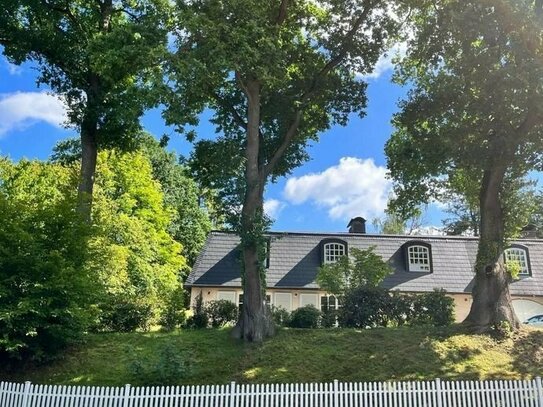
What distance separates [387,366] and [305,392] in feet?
13.0

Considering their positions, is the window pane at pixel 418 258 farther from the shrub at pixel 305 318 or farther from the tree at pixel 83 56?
the tree at pixel 83 56

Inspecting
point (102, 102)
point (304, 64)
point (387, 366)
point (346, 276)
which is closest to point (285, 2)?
point (304, 64)

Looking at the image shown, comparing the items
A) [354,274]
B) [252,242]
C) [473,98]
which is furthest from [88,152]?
[473,98]

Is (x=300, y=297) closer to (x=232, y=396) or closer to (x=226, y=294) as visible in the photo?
(x=226, y=294)

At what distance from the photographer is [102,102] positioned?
1789 centimetres

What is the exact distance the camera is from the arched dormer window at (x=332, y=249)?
30.1m

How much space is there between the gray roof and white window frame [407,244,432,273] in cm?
30

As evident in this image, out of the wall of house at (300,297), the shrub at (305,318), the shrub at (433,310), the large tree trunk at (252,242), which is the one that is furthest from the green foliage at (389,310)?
the wall of house at (300,297)

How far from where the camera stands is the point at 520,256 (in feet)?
101

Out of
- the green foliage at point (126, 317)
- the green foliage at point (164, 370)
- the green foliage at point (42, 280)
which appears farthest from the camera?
the green foliage at point (126, 317)

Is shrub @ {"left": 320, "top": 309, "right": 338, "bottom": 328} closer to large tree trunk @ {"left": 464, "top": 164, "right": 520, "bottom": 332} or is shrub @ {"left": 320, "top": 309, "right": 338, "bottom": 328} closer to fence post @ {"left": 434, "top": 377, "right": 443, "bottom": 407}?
large tree trunk @ {"left": 464, "top": 164, "right": 520, "bottom": 332}

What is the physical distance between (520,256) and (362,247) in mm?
10111

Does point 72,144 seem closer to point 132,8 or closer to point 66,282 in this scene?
point 132,8

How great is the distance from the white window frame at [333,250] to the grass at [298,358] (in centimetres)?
1414
